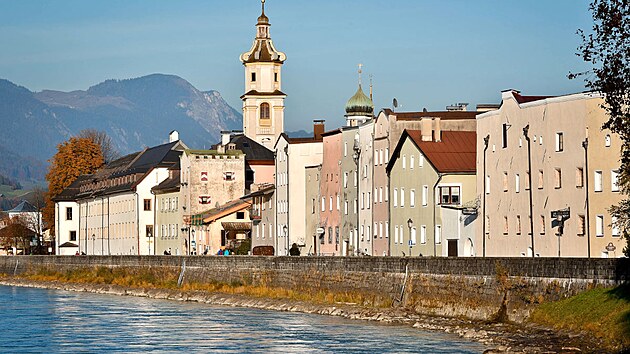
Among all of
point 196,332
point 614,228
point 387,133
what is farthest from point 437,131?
point 196,332

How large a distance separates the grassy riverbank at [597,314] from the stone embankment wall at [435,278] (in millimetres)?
457

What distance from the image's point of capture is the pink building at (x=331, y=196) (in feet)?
337

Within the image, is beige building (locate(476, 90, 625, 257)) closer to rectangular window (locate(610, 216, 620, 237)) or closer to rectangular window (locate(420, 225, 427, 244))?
rectangular window (locate(610, 216, 620, 237))

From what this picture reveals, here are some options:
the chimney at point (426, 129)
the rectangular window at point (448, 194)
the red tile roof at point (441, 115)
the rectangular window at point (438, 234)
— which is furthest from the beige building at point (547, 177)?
the red tile roof at point (441, 115)

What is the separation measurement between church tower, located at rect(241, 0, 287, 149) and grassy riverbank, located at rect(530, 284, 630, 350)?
128177 mm

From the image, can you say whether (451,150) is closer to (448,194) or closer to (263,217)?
(448,194)

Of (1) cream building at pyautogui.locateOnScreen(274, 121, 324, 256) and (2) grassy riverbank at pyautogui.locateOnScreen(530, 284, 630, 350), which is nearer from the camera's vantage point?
(2) grassy riverbank at pyautogui.locateOnScreen(530, 284, 630, 350)

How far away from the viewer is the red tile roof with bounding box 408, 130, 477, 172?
8350 centimetres

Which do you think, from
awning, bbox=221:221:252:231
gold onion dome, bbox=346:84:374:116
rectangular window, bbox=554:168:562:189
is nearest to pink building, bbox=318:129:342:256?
awning, bbox=221:221:252:231

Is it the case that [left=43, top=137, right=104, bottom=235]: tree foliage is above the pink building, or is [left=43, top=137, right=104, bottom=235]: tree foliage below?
above

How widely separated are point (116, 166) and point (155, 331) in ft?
320

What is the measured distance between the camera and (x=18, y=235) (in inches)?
6658

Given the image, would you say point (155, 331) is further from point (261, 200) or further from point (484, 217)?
point (261, 200)

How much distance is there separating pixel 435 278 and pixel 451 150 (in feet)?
99.1
